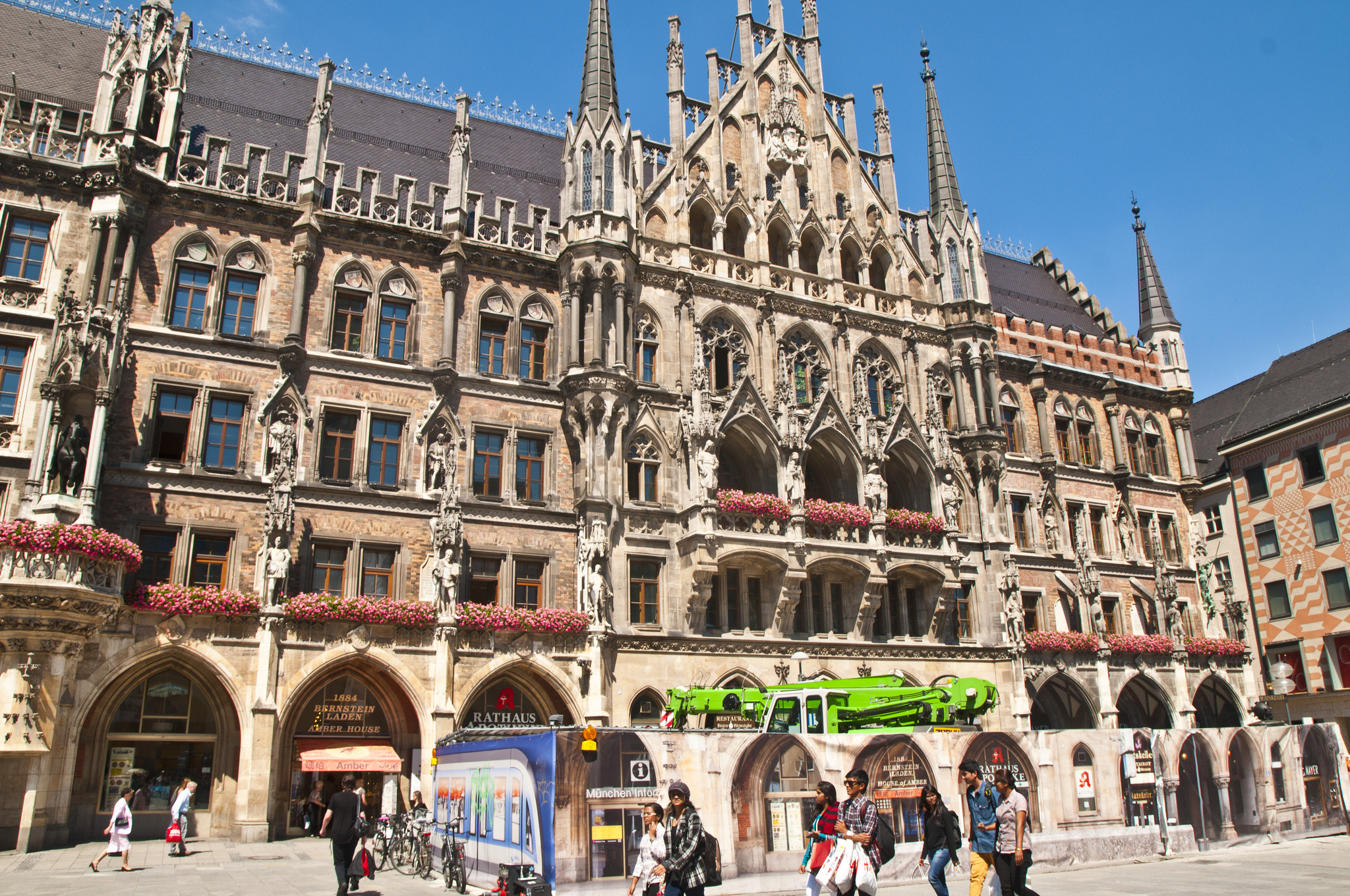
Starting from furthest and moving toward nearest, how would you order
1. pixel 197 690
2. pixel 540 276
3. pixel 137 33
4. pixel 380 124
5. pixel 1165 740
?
pixel 380 124 → pixel 540 276 → pixel 137 33 → pixel 197 690 → pixel 1165 740

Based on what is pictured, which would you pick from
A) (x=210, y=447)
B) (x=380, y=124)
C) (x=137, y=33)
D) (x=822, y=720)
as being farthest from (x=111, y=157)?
(x=822, y=720)

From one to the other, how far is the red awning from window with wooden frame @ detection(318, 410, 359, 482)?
22.0 ft

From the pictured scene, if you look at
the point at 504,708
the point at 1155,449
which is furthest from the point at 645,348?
the point at 1155,449

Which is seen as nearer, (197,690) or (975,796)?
(975,796)

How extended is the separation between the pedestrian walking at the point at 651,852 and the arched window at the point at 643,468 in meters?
18.3

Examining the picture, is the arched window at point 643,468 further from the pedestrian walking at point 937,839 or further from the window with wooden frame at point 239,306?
the pedestrian walking at point 937,839

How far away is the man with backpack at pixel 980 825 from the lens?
12031 millimetres

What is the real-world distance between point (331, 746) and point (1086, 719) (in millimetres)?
24887

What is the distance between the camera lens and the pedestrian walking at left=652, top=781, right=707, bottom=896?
992 cm

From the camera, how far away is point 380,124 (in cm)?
3334

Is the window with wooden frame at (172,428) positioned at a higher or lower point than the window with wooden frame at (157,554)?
higher

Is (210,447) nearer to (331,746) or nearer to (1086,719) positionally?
(331,746)

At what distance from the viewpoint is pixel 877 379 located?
3434 cm

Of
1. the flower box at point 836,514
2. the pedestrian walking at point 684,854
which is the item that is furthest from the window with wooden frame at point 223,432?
the pedestrian walking at point 684,854
